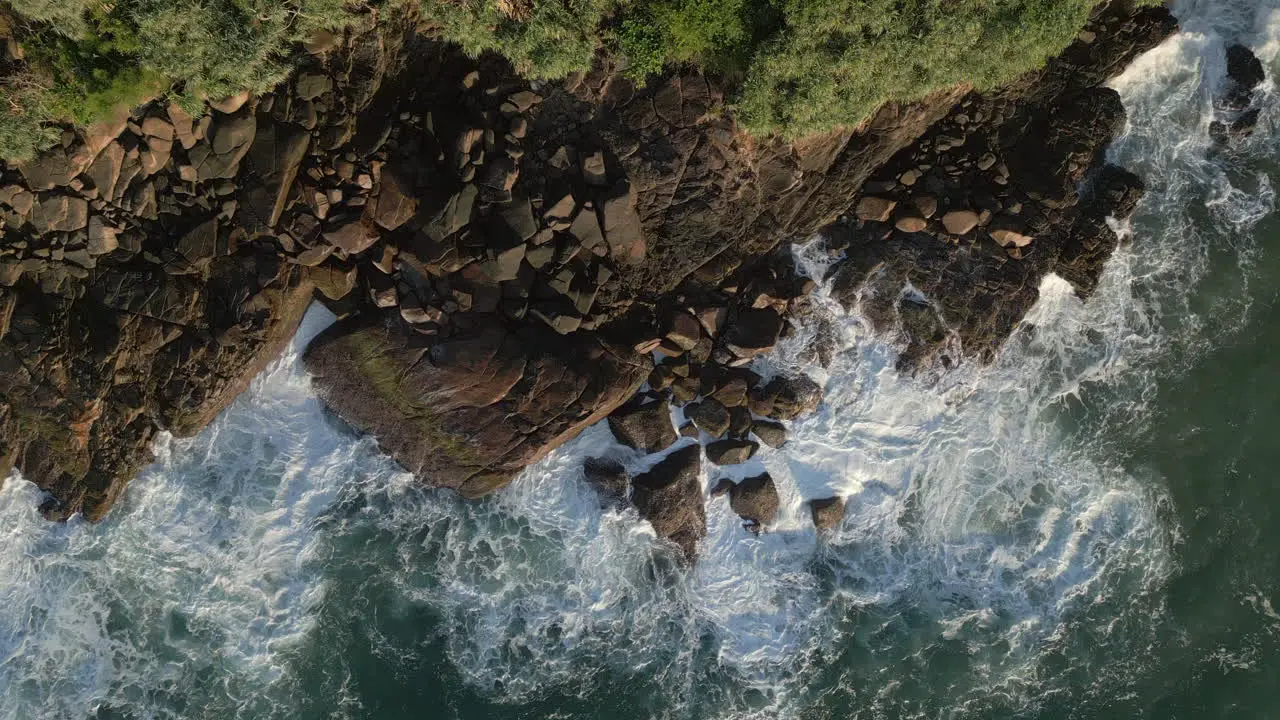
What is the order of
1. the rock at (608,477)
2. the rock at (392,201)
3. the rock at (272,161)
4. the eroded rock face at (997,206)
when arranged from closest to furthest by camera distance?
1. the rock at (272,161)
2. the rock at (392,201)
3. the eroded rock face at (997,206)
4. the rock at (608,477)

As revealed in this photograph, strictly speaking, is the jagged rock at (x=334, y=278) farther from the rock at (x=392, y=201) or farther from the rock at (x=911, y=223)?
the rock at (x=911, y=223)

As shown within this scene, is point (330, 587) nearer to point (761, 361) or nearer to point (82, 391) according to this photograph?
point (82, 391)

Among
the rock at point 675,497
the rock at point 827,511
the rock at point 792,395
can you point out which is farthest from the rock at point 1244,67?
the rock at point 675,497

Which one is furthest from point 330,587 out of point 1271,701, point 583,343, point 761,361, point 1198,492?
point 1271,701

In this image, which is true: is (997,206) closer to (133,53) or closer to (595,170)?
(595,170)

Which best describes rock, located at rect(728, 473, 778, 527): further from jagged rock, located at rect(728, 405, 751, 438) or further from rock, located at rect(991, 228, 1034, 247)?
rock, located at rect(991, 228, 1034, 247)

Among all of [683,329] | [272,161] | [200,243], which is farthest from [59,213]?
[683,329]
